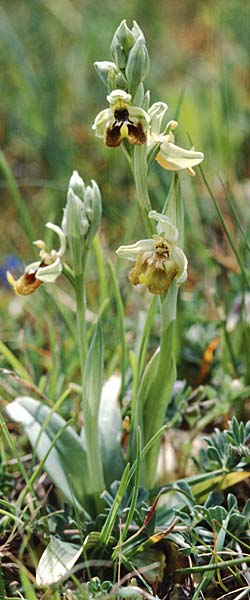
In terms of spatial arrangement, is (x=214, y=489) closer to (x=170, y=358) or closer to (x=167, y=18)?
(x=170, y=358)

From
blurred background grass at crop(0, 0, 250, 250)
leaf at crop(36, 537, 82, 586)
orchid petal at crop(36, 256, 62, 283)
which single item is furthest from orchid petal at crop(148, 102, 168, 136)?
blurred background grass at crop(0, 0, 250, 250)

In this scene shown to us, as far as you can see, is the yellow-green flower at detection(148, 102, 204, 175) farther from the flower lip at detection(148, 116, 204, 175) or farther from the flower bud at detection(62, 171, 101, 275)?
the flower bud at detection(62, 171, 101, 275)

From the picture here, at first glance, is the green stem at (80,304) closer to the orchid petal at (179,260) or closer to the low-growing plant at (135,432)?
the low-growing plant at (135,432)

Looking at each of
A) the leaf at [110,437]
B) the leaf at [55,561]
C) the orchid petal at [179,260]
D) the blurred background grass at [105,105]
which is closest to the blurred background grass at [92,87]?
the blurred background grass at [105,105]

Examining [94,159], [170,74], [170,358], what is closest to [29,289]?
[170,358]

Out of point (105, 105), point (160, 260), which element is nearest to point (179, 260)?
point (160, 260)

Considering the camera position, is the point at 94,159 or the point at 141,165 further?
the point at 94,159

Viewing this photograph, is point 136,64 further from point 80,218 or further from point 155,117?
point 80,218

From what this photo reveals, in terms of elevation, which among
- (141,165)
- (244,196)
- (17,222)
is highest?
(17,222)
